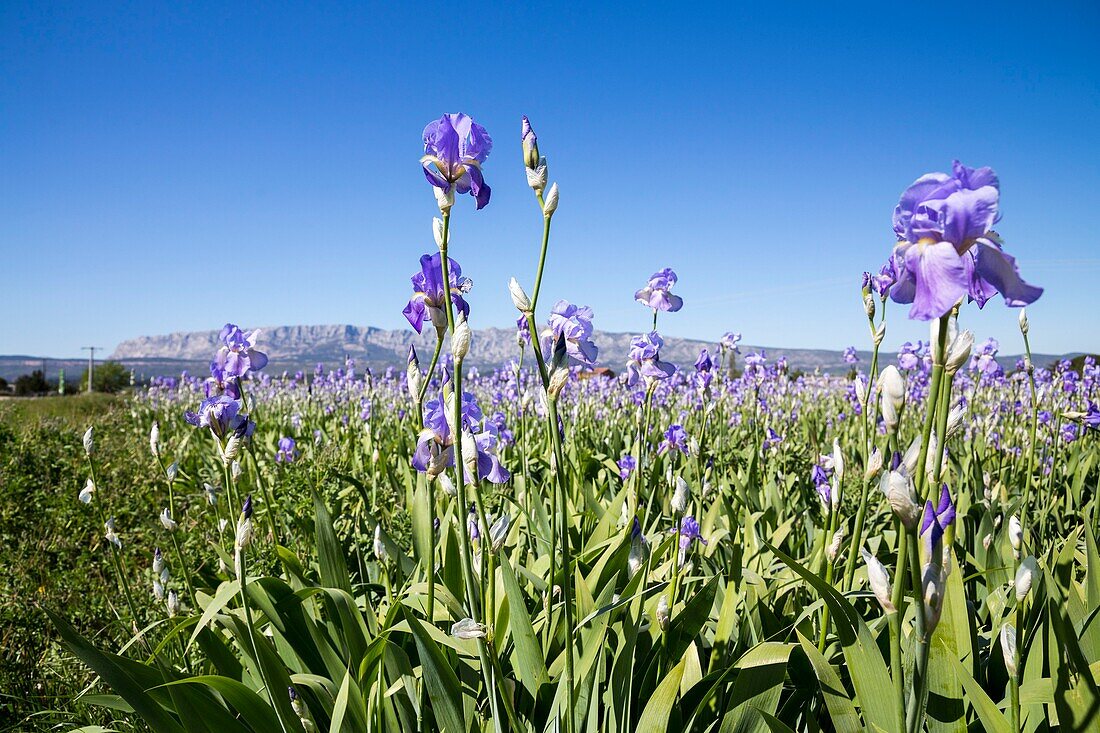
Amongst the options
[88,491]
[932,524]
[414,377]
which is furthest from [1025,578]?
[88,491]

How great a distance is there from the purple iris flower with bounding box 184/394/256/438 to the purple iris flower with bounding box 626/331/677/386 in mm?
1565

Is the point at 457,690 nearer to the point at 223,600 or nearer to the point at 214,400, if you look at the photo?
the point at 223,600

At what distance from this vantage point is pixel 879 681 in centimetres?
154

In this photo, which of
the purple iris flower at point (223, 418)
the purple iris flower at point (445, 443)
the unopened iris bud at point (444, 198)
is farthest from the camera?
the purple iris flower at point (223, 418)

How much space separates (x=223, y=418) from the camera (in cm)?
214

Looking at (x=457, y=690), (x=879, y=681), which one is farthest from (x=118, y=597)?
(x=879, y=681)

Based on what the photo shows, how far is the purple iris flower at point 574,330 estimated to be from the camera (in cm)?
Answer: 189

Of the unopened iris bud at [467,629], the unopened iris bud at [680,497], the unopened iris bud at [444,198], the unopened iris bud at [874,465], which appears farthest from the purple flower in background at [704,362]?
the unopened iris bud at [467,629]

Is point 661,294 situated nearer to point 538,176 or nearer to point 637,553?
point 637,553

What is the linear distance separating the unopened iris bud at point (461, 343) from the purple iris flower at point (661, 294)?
1.62 meters

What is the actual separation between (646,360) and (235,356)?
1.67m

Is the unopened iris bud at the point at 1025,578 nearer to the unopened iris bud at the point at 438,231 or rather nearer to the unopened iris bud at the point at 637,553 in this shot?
the unopened iris bud at the point at 637,553

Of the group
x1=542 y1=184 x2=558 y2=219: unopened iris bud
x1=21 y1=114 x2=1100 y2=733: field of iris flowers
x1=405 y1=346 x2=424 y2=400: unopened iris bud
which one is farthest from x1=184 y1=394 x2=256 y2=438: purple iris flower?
x1=542 y1=184 x2=558 y2=219: unopened iris bud

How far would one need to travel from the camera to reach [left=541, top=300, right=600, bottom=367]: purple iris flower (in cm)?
189
